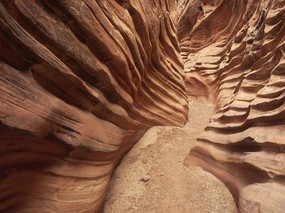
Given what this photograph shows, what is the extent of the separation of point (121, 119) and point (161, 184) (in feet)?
3.02

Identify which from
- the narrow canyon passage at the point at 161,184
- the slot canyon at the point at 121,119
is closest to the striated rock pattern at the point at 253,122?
the slot canyon at the point at 121,119

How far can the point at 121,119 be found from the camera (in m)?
2.65

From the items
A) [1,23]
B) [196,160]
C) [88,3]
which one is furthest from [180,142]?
[1,23]

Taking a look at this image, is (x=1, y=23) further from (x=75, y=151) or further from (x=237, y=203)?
(x=237, y=203)

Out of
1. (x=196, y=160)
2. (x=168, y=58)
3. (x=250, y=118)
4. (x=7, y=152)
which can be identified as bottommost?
(x=7, y=152)

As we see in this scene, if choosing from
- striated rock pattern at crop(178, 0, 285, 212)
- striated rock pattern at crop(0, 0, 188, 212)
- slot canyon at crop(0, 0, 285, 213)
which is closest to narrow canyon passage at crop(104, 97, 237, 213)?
slot canyon at crop(0, 0, 285, 213)

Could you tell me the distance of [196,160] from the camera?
3291 mm

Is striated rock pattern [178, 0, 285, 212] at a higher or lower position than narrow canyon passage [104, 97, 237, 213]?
higher

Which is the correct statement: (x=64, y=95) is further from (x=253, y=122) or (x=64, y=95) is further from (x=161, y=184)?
(x=253, y=122)

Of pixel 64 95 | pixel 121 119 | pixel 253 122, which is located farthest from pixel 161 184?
pixel 64 95

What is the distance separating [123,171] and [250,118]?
167cm

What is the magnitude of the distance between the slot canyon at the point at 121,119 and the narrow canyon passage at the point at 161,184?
14 mm

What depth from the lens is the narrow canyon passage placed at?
253 centimetres

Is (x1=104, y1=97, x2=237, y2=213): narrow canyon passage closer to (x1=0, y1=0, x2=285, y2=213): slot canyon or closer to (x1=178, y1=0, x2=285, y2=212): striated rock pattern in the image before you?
(x1=0, y1=0, x2=285, y2=213): slot canyon
